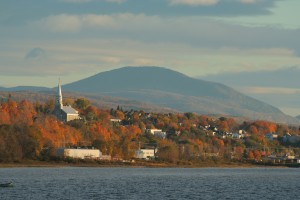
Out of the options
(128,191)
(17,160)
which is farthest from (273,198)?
(17,160)

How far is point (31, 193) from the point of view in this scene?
316 feet

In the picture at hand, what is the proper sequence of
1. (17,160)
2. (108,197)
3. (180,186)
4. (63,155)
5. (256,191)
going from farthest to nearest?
(63,155)
(17,160)
(180,186)
(256,191)
(108,197)

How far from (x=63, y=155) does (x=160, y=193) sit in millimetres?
96902

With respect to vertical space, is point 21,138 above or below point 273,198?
above

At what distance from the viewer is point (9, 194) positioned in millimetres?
94375

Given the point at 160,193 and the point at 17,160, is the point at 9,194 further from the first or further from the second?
the point at 17,160

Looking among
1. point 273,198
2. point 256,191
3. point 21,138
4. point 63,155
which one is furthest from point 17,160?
point 273,198

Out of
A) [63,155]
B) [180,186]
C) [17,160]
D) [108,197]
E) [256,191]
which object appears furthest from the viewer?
[63,155]

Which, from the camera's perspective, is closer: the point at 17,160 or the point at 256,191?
the point at 256,191

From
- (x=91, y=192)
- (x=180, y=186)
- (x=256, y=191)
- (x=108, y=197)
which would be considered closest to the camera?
(x=108, y=197)

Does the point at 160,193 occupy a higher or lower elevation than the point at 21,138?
lower

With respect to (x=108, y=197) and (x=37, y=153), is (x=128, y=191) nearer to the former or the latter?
(x=108, y=197)

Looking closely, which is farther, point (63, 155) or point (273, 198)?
point (63, 155)

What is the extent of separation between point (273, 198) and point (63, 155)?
104 metres
